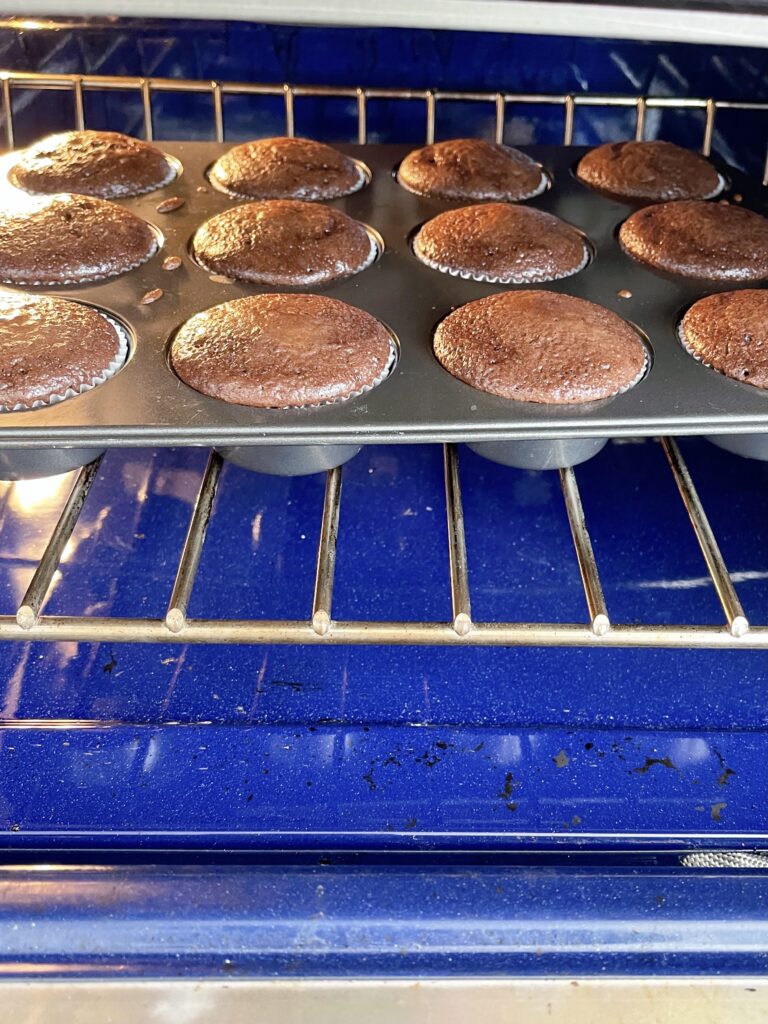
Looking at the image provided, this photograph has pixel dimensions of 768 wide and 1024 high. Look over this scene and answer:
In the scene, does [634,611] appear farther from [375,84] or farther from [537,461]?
[375,84]

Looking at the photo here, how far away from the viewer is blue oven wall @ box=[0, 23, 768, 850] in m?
1.41

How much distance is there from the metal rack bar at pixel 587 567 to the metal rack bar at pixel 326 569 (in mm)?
358

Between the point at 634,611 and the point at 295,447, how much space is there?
70cm

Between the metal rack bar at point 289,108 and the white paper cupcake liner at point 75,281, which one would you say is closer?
the white paper cupcake liner at point 75,281

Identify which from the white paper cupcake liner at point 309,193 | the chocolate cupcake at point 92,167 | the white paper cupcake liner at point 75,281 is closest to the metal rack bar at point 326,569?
the white paper cupcake liner at point 75,281

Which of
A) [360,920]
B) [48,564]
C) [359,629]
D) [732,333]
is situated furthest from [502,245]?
[360,920]

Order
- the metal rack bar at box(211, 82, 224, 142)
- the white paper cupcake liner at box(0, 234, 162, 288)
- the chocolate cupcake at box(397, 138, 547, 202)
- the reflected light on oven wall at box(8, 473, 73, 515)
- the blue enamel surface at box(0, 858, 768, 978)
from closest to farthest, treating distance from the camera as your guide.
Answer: the blue enamel surface at box(0, 858, 768, 978)
the white paper cupcake liner at box(0, 234, 162, 288)
the reflected light on oven wall at box(8, 473, 73, 515)
the chocolate cupcake at box(397, 138, 547, 202)
the metal rack bar at box(211, 82, 224, 142)

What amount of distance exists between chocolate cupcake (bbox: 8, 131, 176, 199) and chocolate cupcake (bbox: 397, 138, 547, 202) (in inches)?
20.9

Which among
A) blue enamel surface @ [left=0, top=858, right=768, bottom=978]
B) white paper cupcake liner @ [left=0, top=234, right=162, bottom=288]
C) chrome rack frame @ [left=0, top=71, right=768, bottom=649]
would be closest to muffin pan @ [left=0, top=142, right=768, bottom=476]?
white paper cupcake liner @ [left=0, top=234, right=162, bottom=288]

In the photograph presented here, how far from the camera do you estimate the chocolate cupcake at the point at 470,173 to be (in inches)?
78.0

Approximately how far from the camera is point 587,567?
1.35 metres

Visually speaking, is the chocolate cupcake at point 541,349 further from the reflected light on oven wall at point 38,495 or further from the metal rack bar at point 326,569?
the reflected light on oven wall at point 38,495

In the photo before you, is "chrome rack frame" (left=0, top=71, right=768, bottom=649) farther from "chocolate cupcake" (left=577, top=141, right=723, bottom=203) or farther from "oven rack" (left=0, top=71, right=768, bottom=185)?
"oven rack" (left=0, top=71, right=768, bottom=185)

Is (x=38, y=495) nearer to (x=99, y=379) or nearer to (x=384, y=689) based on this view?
(x=99, y=379)
